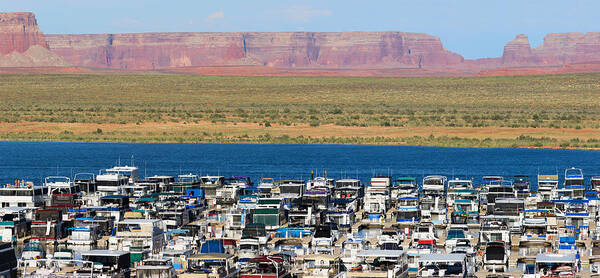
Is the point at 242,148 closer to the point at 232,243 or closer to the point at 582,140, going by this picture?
the point at 582,140

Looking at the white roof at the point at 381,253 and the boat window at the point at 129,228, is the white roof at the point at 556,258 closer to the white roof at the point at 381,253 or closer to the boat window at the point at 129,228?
the white roof at the point at 381,253

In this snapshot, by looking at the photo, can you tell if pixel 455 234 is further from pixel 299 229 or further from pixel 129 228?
pixel 129 228

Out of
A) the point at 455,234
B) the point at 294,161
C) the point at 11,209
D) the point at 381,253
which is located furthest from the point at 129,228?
the point at 294,161

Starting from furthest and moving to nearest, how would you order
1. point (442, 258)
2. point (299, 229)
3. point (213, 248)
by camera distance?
1. point (299, 229)
2. point (213, 248)
3. point (442, 258)

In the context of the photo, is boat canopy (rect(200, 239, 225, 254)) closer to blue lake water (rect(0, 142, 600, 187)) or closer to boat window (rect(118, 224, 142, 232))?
boat window (rect(118, 224, 142, 232))

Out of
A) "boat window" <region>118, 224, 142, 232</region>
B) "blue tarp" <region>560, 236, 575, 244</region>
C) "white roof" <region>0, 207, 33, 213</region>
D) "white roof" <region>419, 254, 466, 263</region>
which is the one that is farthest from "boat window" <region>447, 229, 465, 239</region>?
"white roof" <region>0, 207, 33, 213</region>

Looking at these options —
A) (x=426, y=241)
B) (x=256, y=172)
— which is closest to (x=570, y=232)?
(x=426, y=241)
